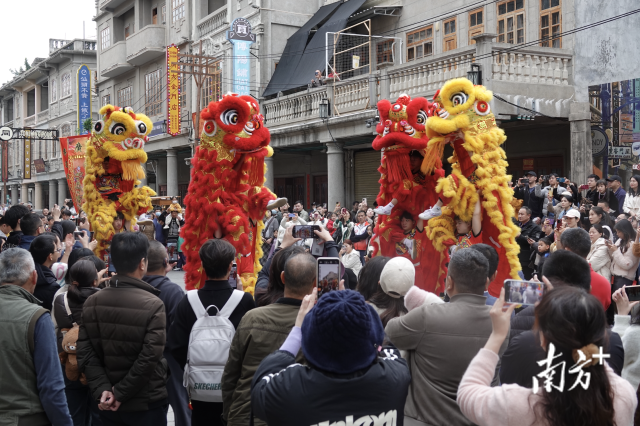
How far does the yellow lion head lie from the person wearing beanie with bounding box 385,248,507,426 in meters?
5.18

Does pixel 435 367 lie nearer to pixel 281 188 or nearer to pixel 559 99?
pixel 559 99

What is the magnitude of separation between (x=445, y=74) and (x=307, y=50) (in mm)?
6834

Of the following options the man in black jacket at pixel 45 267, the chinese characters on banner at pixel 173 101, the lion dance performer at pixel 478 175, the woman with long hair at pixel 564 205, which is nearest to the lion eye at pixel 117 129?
the man in black jacket at pixel 45 267

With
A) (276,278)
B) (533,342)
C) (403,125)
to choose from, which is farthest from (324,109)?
Result: (533,342)

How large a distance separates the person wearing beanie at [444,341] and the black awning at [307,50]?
606 inches

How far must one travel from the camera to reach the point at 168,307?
12.2ft

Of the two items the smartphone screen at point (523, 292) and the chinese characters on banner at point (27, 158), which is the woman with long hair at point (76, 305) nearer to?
the smartphone screen at point (523, 292)

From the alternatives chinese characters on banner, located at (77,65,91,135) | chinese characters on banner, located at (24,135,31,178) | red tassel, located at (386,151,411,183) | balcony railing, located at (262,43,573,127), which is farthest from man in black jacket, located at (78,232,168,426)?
chinese characters on banner, located at (24,135,31,178)

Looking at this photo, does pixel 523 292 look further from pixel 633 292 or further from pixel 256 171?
pixel 256 171

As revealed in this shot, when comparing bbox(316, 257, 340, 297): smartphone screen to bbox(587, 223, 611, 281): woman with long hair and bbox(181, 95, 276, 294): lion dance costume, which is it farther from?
bbox(587, 223, 611, 281): woman with long hair

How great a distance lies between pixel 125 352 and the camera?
3.18 metres

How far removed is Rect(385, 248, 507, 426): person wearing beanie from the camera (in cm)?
262

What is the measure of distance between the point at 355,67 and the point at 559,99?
245 inches

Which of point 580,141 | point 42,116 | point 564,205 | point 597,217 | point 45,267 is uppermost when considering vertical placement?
point 42,116
